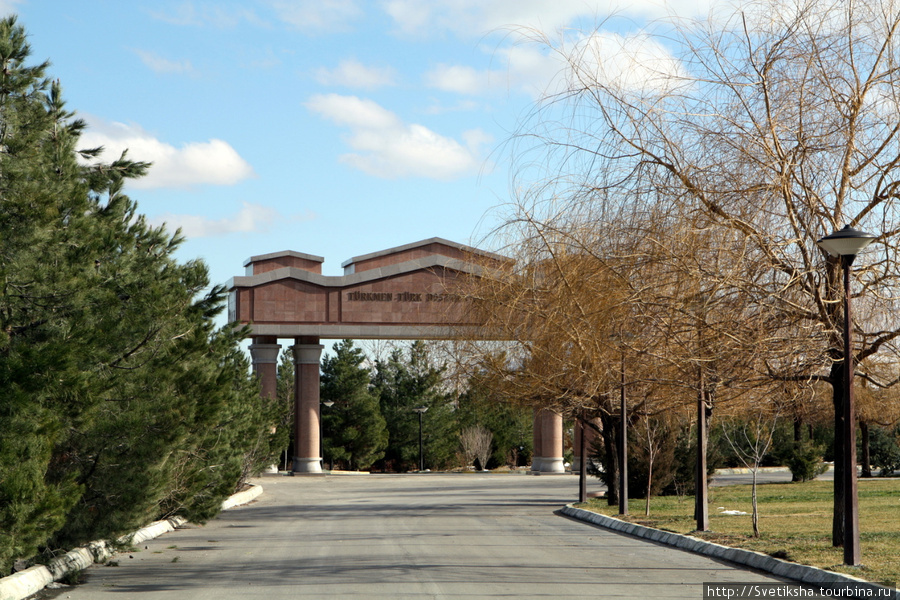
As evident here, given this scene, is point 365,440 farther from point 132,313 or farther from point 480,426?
point 132,313

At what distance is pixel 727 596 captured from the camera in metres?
10.6

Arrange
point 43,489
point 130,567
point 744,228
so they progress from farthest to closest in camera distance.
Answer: point 130,567 < point 744,228 < point 43,489

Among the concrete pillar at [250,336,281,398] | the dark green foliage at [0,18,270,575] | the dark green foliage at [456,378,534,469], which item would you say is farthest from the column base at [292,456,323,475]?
the dark green foliage at [0,18,270,575]

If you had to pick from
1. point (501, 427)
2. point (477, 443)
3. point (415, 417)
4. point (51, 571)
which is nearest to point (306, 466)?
point (477, 443)

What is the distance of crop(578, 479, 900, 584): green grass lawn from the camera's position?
42.5ft

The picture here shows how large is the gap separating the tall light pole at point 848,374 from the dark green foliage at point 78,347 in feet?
28.1

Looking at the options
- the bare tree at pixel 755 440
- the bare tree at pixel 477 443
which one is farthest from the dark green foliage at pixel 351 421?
the bare tree at pixel 755 440

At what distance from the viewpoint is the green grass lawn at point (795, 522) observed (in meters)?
12.9

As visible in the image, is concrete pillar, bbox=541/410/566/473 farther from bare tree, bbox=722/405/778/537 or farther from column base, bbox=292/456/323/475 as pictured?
column base, bbox=292/456/323/475

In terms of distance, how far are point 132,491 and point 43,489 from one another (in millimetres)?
3130

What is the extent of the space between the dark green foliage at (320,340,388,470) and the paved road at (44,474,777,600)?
112ft

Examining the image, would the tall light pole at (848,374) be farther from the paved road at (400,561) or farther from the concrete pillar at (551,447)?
the concrete pillar at (551,447)

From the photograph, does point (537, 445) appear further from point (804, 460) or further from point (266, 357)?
point (804, 460)

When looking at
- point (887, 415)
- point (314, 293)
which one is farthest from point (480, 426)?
point (887, 415)
